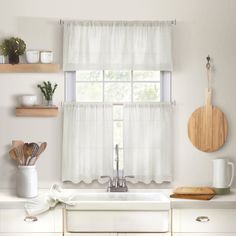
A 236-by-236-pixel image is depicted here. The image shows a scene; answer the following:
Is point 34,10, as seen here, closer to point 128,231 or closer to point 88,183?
point 88,183

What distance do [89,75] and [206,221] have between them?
152 cm

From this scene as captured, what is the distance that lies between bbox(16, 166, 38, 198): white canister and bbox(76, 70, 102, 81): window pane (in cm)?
85

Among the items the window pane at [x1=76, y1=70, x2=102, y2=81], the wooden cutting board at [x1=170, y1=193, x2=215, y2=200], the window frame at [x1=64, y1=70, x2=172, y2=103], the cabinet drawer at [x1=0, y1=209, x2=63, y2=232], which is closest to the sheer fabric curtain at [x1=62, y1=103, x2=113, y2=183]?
the window frame at [x1=64, y1=70, x2=172, y2=103]

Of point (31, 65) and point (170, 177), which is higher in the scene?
point (31, 65)

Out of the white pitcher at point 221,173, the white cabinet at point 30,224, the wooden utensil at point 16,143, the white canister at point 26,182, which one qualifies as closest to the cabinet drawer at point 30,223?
the white cabinet at point 30,224

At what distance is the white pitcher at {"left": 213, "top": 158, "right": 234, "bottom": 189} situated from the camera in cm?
459

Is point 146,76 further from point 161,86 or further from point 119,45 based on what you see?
point 119,45

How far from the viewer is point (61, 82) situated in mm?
4773

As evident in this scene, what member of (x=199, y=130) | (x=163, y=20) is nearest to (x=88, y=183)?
(x=199, y=130)

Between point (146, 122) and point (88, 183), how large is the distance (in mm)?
689

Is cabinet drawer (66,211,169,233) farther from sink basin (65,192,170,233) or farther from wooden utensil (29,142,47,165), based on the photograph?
wooden utensil (29,142,47,165)

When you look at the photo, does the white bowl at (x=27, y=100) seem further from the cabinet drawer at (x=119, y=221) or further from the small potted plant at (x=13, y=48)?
the cabinet drawer at (x=119, y=221)

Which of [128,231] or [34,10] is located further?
[34,10]

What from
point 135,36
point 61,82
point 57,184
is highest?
point 135,36
